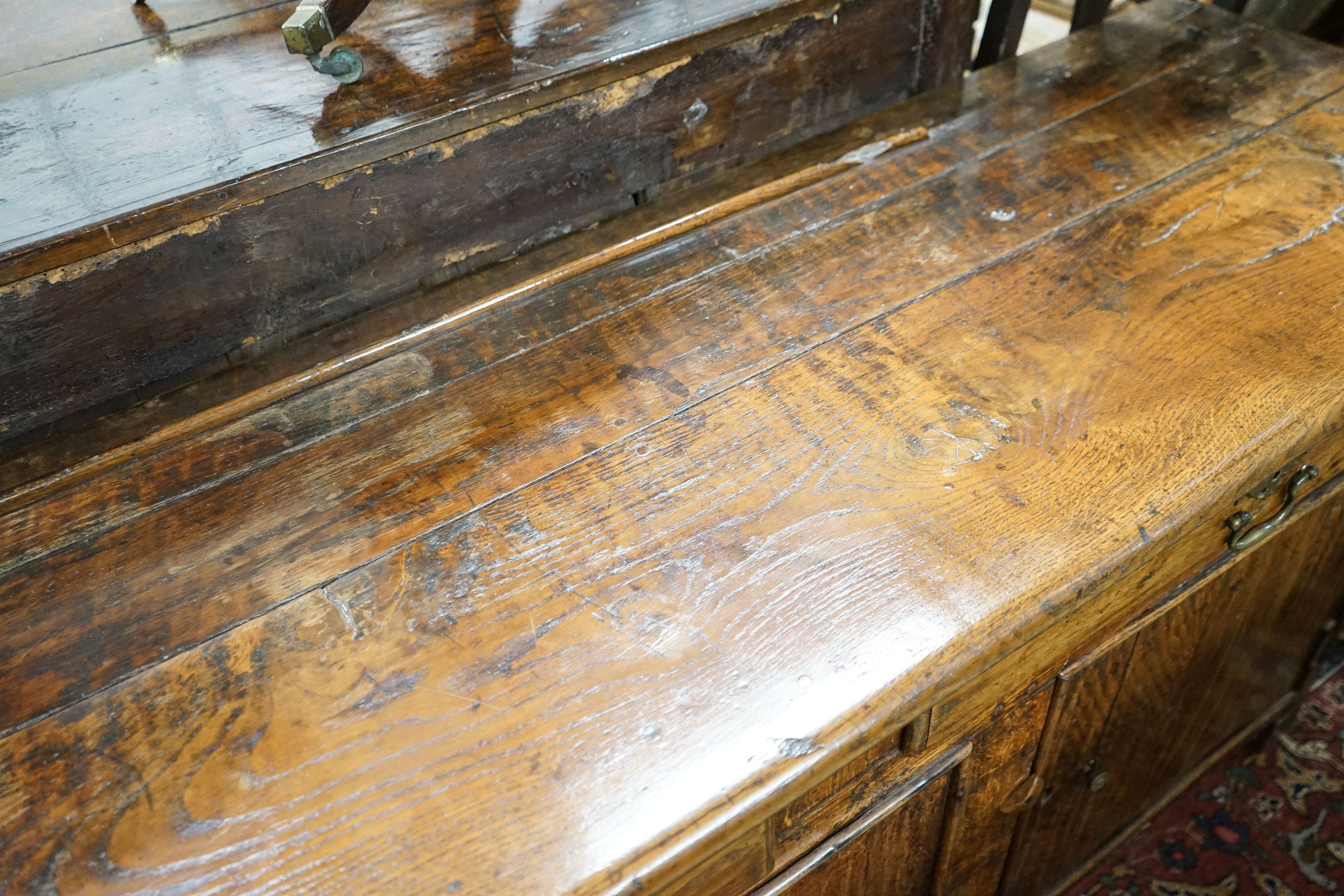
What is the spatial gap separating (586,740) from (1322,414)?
73 cm

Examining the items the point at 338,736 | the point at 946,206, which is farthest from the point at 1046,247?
the point at 338,736

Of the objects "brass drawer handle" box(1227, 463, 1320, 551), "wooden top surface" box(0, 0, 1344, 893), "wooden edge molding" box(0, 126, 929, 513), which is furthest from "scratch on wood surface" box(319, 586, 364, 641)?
"brass drawer handle" box(1227, 463, 1320, 551)

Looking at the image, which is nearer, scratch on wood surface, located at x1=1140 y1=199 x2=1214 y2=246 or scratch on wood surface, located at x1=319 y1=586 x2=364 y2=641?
scratch on wood surface, located at x1=319 y1=586 x2=364 y2=641

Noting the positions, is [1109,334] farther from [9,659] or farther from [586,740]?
[9,659]

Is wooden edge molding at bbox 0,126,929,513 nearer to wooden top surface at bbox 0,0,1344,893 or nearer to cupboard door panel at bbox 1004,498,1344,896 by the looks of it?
wooden top surface at bbox 0,0,1344,893

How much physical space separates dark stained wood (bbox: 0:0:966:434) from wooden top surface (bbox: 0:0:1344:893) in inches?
4.1

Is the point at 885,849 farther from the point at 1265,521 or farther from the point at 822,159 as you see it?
the point at 822,159

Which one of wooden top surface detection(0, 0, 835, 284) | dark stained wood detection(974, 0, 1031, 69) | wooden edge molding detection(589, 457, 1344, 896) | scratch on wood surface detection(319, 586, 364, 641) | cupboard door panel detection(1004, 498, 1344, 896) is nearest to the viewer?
wooden edge molding detection(589, 457, 1344, 896)

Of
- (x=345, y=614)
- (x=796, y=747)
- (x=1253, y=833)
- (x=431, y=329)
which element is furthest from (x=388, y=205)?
(x=1253, y=833)

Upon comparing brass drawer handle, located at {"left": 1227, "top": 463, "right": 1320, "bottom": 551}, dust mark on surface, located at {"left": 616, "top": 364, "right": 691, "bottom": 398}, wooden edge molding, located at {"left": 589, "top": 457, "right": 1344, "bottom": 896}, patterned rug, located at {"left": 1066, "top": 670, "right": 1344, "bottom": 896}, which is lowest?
patterned rug, located at {"left": 1066, "top": 670, "right": 1344, "bottom": 896}

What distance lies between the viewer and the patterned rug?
1.47 m

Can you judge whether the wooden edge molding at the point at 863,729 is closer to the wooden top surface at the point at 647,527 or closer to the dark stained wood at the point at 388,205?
the wooden top surface at the point at 647,527

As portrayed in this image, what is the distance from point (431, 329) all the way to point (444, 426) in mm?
155

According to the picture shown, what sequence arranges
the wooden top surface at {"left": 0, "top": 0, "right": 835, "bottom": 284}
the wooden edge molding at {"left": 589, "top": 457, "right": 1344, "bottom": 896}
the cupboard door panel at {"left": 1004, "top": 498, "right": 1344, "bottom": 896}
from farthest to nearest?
the cupboard door panel at {"left": 1004, "top": 498, "right": 1344, "bottom": 896} → the wooden top surface at {"left": 0, "top": 0, "right": 835, "bottom": 284} → the wooden edge molding at {"left": 589, "top": 457, "right": 1344, "bottom": 896}
